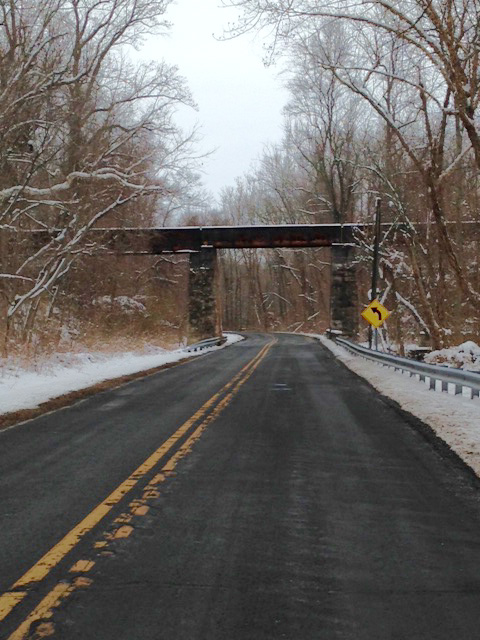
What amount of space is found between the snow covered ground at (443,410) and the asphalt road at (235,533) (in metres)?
0.39

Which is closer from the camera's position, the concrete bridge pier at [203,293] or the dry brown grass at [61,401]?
the dry brown grass at [61,401]

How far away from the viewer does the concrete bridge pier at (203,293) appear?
40.8 metres

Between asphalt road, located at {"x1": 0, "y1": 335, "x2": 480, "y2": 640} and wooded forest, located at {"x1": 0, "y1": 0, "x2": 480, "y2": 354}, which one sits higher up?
wooded forest, located at {"x1": 0, "y1": 0, "x2": 480, "y2": 354}

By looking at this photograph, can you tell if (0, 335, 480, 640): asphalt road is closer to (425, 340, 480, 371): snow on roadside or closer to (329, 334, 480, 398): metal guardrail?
(329, 334, 480, 398): metal guardrail

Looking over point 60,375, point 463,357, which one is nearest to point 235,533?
point 60,375

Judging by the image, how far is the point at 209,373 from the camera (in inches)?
851

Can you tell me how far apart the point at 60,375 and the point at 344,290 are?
2607 centimetres

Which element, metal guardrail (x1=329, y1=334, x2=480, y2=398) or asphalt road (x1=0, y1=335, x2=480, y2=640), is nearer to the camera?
asphalt road (x1=0, y1=335, x2=480, y2=640)

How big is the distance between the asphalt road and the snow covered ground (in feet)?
1.26

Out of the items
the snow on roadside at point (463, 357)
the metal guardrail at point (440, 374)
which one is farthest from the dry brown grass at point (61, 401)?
the snow on roadside at point (463, 357)

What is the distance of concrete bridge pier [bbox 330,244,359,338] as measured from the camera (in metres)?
41.2

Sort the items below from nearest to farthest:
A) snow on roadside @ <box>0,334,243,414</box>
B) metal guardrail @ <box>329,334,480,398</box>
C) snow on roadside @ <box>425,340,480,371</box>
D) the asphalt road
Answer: the asphalt road, metal guardrail @ <box>329,334,480,398</box>, snow on roadside @ <box>0,334,243,414</box>, snow on roadside @ <box>425,340,480,371</box>

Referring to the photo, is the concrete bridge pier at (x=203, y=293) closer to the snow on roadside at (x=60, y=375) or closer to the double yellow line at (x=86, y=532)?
the snow on roadside at (x=60, y=375)

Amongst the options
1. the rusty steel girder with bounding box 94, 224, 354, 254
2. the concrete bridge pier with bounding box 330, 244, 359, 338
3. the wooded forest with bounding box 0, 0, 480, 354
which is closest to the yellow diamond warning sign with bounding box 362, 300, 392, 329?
the wooded forest with bounding box 0, 0, 480, 354
